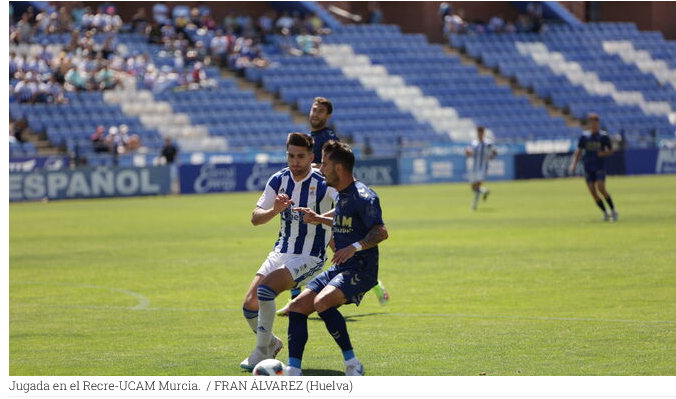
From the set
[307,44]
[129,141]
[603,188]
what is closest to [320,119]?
[603,188]

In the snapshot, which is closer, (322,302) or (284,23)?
(322,302)

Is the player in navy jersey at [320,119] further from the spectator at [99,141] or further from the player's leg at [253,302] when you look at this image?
the spectator at [99,141]

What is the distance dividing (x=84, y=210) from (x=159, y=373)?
26443mm

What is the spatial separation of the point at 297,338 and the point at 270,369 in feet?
1.09

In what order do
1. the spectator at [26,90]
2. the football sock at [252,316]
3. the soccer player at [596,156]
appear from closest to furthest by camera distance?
the football sock at [252,316] → the soccer player at [596,156] → the spectator at [26,90]

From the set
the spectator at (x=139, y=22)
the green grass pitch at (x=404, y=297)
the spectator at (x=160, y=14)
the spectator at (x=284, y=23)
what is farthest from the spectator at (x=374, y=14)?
the green grass pitch at (x=404, y=297)

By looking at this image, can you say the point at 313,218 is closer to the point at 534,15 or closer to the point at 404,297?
the point at 404,297

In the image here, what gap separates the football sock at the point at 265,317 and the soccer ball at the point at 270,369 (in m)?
0.85

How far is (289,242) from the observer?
1071 cm

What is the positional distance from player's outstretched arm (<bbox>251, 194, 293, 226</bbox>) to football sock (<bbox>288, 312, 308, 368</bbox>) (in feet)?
Answer: 3.25

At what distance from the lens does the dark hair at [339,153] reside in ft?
30.2

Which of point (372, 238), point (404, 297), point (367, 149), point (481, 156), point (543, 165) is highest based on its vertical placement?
point (372, 238)

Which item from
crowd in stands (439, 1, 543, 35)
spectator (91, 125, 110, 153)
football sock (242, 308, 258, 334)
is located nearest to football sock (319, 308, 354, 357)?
football sock (242, 308, 258, 334)

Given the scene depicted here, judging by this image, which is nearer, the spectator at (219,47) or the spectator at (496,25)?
the spectator at (219,47)
